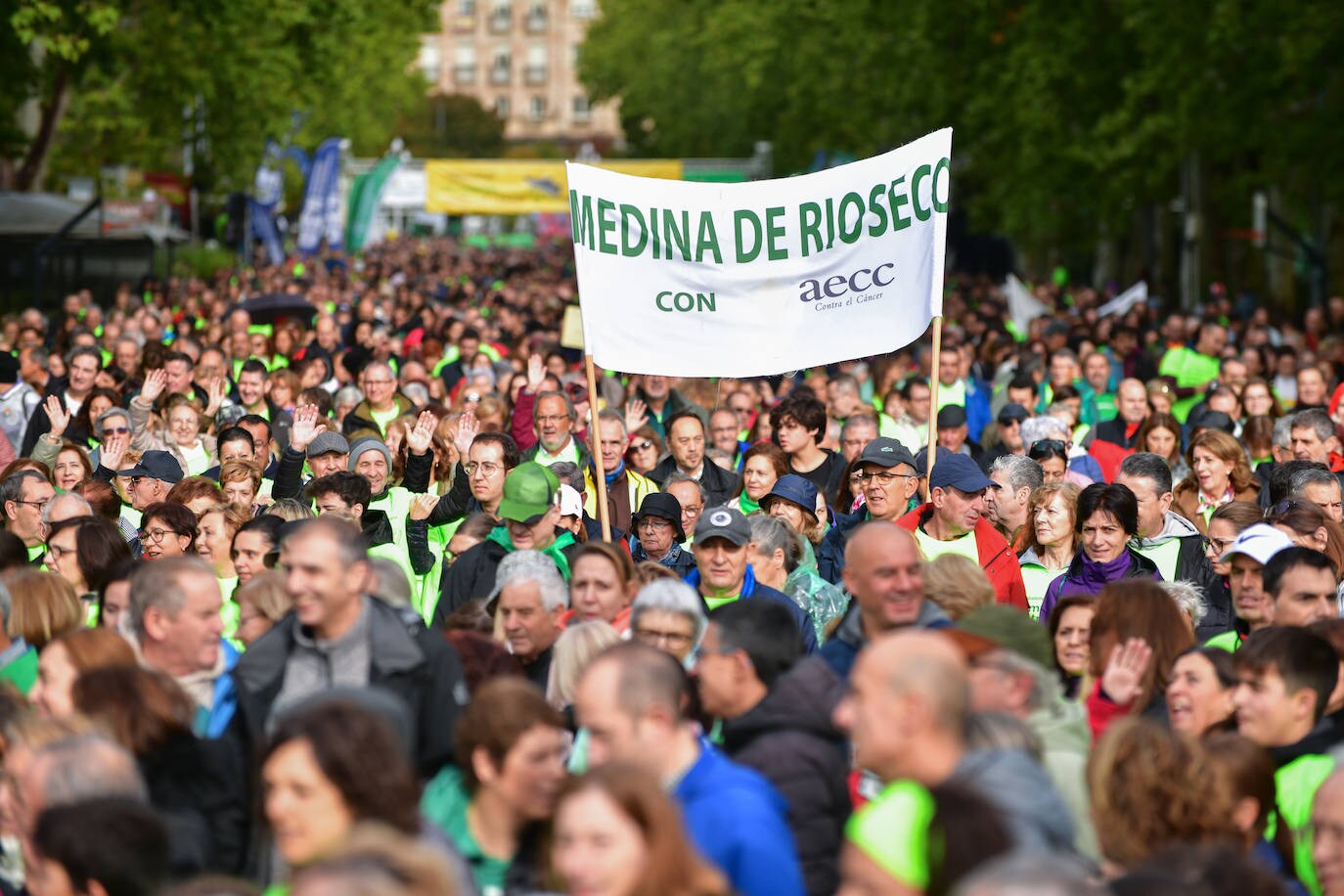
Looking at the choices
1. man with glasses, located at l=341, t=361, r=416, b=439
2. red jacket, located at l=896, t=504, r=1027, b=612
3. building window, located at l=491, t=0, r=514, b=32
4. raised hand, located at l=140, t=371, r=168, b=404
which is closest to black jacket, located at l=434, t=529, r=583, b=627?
red jacket, located at l=896, t=504, r=1027, b=612

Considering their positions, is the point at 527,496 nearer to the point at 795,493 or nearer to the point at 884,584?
the point at 795,493

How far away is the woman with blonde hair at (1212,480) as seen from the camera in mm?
10672

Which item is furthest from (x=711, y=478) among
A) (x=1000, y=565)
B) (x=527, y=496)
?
(x=527, y=496)

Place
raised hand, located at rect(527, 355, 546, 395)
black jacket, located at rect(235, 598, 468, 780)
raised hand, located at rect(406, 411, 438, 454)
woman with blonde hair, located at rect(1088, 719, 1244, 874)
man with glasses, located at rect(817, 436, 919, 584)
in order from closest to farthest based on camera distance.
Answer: woman with blonde hair, located at rect(1088, 719, 1244, 874) < black jacket, located at rect(235, 598, 468, 780) < man with glasses, located at rect(817, 436, 919, 584) < raised hand, located at rect(406, 411, 438, 454) < raised hand, located at rect(527, 355, 546, 395)

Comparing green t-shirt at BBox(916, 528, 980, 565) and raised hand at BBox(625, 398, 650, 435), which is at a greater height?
raised hand at BBox(625, 398, 650, 435)

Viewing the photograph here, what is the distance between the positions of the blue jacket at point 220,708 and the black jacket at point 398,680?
0.08 m

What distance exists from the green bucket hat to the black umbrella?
13121 mm

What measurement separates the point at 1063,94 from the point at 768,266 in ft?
76.8

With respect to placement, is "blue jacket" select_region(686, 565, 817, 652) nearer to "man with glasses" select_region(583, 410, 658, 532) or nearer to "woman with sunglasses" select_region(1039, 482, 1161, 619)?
"woman with sunglasses" select_region(1039, 482, 1161, 619)

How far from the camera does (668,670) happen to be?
5230 millimetres

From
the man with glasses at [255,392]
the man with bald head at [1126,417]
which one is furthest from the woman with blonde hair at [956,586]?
the man with glasses at [255,392]

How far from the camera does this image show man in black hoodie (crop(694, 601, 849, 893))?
5.70 meters

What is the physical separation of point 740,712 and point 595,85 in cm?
9039

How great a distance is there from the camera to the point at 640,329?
10.8 metres
